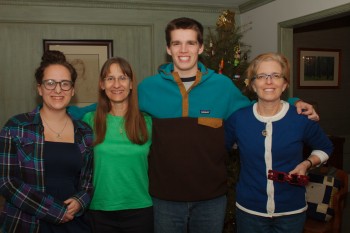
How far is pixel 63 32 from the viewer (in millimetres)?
4379

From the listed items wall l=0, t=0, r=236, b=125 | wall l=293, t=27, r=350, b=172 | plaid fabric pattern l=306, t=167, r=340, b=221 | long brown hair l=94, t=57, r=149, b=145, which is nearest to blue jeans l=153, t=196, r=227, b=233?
long brown hair l=94, t=57, r=149, b=145

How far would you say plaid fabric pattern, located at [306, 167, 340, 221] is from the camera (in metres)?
2.69

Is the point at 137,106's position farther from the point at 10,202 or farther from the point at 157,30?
the point at 157,30

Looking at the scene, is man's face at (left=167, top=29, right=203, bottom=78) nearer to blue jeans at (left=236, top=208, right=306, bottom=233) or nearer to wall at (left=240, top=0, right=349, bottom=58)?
blue jeans at (left=236, top=208, right=306, bottom=233)

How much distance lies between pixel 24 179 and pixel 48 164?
0.43ft

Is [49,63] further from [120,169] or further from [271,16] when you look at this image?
[271,16]

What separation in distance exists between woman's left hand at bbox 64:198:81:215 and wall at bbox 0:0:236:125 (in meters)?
2.94

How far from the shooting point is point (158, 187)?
6.12 feet

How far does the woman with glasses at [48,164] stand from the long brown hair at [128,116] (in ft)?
0.23

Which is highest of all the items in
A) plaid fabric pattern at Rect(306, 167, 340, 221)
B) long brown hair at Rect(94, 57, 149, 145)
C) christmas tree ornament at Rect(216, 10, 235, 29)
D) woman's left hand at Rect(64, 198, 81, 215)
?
christmas tree ornament at Rect(216, 10, 235, 29)

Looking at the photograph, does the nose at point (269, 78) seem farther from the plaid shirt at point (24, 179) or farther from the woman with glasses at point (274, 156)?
the plaid shirt at point (24, 179)

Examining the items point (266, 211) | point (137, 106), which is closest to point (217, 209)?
point (266, 211)

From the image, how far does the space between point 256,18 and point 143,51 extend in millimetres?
1627

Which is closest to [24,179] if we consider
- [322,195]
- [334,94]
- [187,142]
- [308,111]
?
[187,142]
